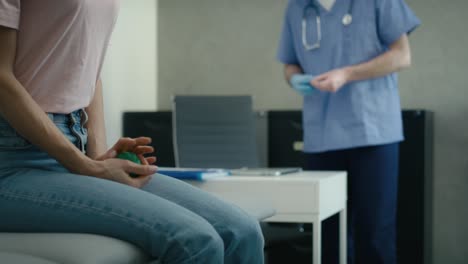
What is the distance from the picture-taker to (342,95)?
8.95 feet

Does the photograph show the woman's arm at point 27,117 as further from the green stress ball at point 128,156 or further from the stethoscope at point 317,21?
the stethoscope at point 317,21

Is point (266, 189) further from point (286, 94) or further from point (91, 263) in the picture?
point (286, 94)

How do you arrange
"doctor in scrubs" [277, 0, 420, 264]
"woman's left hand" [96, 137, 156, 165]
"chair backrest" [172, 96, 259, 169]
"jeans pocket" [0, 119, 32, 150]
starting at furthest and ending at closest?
"chair backrest" [172, 96, 259, 169] → "doctor in scrubs" [277, 0, 420, 264] → "woman's left hand" [96, 137, 156, 165] → "jeans pocket" [0, 119, 32, 150]

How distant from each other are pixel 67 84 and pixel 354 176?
1517 millimetres

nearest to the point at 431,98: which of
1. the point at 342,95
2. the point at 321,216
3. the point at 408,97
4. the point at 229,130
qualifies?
the point at 408,97

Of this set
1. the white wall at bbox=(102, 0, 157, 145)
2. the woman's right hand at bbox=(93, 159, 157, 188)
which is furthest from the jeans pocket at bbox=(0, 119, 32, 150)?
the white wall at bbox=(102, 0, 157, 145)

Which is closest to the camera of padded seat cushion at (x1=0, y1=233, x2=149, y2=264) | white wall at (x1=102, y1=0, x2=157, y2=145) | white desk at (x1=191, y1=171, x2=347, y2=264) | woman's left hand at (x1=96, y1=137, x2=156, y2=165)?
padded seat cushion at (x1=0, y1=233, x2=149, y2=264)

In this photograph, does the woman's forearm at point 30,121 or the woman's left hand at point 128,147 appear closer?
the woman's forearm at point 30,121

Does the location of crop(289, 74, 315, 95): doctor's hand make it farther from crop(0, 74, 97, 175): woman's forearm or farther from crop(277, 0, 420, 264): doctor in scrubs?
crop(0, 74, 97, 175): woman's forearm

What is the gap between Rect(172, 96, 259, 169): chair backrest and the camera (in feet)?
11.4

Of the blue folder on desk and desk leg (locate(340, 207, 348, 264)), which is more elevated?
the blue folder on desk

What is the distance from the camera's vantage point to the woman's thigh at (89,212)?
124 centimetres

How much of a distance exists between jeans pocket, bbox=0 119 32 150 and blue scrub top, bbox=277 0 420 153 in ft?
5.10

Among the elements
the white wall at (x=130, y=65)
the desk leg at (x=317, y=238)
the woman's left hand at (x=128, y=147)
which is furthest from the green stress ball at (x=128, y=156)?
the white wall at (x=130, y=65)
